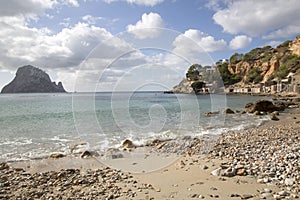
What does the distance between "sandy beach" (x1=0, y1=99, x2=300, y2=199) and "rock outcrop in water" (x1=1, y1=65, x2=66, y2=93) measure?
592ft

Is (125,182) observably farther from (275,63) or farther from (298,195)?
(275,63)

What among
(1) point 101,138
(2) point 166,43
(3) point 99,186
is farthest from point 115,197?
(1) point 101,138

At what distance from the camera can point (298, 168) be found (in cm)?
461

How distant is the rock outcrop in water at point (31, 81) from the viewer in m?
166

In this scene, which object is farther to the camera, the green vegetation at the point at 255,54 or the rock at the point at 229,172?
the green vegetation at the point at 255,54

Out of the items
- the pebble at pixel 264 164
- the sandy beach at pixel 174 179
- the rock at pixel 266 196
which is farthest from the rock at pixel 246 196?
the pebble at pixel 264 164

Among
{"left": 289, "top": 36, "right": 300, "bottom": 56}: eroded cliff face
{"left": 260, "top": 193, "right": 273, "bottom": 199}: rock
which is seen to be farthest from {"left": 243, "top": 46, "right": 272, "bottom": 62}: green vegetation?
{"left": 260, "top": 193, "right": 273, "bottom": 199}: rock

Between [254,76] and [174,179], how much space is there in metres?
88.8

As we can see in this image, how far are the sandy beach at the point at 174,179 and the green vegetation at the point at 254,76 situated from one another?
3281 inches

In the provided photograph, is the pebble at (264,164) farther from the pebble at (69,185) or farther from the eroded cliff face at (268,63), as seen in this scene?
the eroded cliff face at (268,63)

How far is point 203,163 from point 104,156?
3485 mm

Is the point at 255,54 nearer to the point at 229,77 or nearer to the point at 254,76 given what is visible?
the point at 229,77

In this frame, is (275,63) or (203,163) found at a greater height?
(275,63)

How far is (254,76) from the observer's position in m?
83.5
